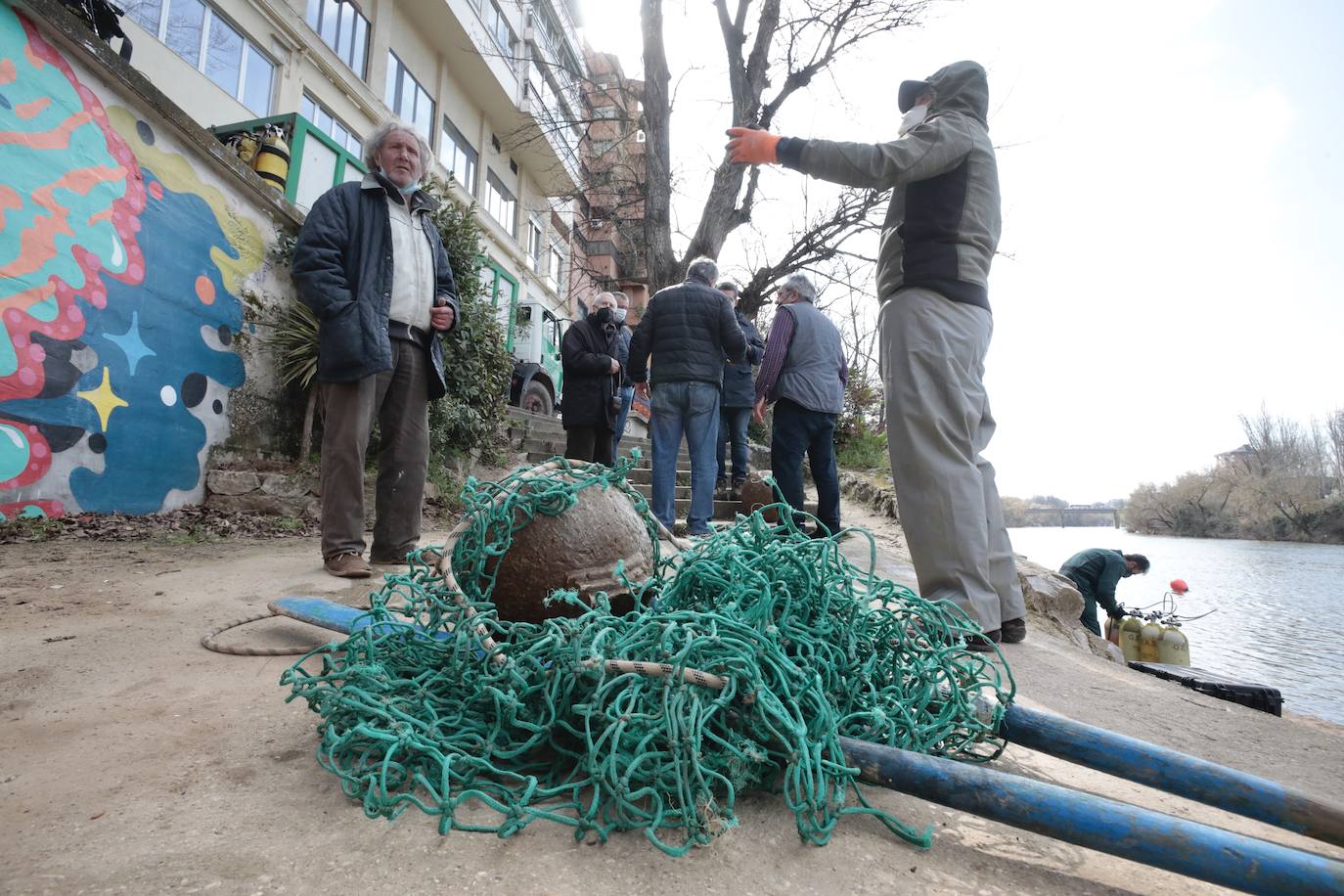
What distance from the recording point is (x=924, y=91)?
265cm

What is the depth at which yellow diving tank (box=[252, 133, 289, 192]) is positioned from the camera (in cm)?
677

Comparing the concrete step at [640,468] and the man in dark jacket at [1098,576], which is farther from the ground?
the concrete step at [640,468]

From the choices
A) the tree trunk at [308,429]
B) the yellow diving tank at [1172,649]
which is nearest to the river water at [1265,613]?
the yellow diving tank at [1172,649]

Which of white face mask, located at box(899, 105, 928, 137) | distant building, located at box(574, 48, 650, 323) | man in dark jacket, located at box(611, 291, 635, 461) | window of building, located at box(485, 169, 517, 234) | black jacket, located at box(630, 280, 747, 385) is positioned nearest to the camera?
white face mask, located at box(899, 105, 928, 137)

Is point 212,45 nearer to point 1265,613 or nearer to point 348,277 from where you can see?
point 348,277

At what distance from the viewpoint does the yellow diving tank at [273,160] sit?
6.77 m

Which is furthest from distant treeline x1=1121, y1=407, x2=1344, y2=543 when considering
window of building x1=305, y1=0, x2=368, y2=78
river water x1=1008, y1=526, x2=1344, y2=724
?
window of building x1=305, y1=0, x2=368, y2=78

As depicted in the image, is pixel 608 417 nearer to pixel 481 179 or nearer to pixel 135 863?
pixel 135 863

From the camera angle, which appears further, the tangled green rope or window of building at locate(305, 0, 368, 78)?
window of building at locate(305, 0, 368, 78)

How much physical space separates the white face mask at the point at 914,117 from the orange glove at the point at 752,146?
680mm

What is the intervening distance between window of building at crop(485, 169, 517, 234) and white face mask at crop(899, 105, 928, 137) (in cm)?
1534

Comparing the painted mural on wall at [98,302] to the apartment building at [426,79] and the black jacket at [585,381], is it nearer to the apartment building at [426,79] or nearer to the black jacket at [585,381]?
Answer: the apartment building at [426,79]

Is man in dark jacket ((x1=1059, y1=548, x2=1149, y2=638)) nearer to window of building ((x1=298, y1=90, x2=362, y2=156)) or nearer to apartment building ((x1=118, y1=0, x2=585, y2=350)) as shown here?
apartment building ((x1=118, y1=0, x2=585, y2=350))

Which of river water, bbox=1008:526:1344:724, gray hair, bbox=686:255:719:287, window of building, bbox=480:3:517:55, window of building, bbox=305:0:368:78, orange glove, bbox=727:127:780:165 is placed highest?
window of building, bbox=480:3:517:55
